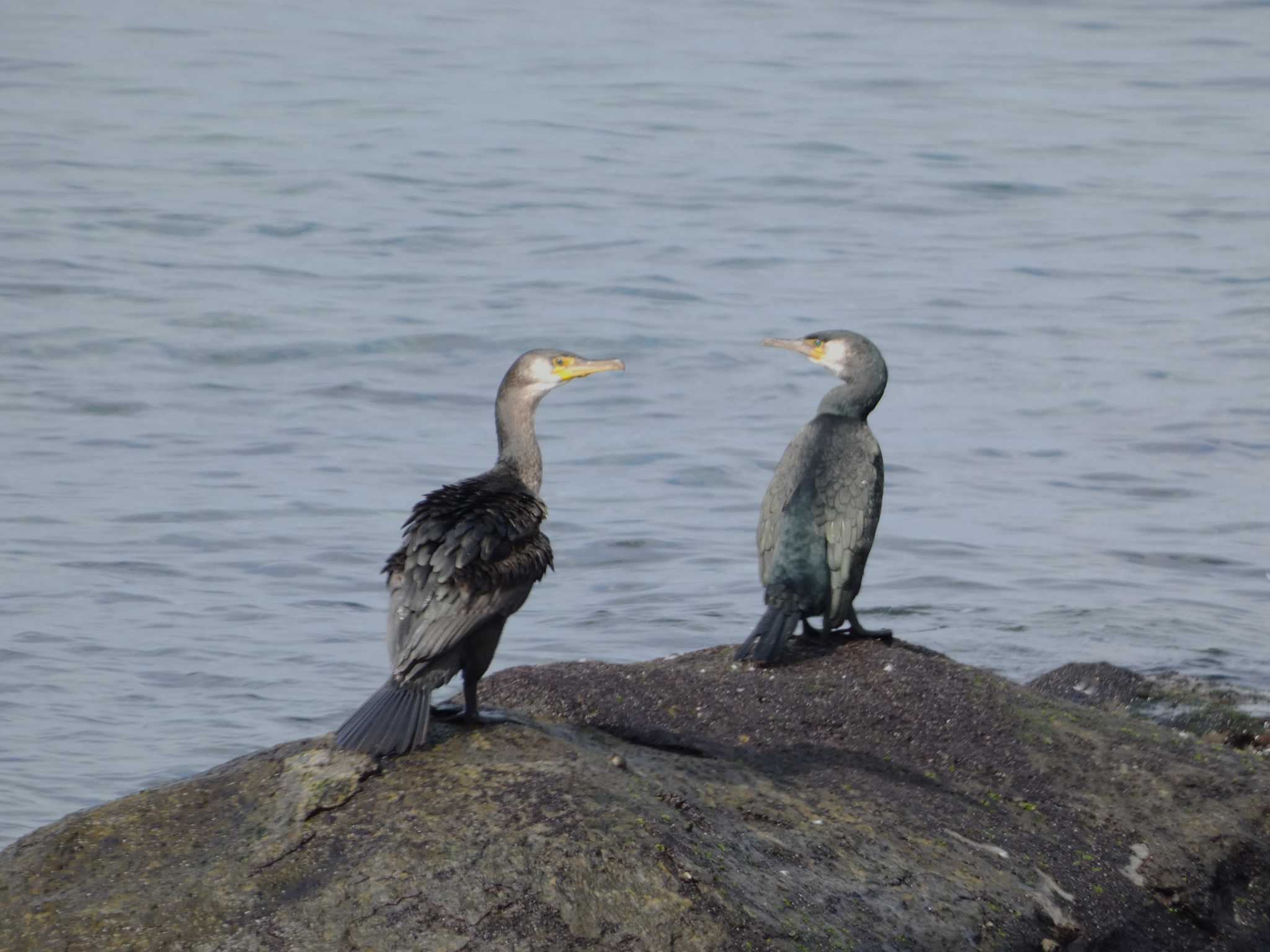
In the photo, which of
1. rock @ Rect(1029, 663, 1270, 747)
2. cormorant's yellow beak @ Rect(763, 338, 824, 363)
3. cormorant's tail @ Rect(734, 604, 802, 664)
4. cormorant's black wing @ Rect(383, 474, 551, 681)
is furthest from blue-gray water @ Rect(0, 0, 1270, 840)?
cormorant's black wing @ Rect(383, 474, 551, 681)

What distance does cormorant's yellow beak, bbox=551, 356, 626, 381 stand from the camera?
19.2 feet

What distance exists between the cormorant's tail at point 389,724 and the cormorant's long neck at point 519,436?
1206 mm

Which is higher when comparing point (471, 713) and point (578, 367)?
point (578, 367)

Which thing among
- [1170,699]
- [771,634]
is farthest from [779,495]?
[1170,699]

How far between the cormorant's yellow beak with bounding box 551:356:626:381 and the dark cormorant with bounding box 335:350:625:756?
29.4 inches

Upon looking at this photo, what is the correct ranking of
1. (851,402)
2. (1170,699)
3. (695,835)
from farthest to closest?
(1170,699) < (851,402) < (695,835)

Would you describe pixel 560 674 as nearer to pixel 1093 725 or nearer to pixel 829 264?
pixel 1093 725

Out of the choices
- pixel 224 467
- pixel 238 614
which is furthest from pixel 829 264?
pixel 238 614

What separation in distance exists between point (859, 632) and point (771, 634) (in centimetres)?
41

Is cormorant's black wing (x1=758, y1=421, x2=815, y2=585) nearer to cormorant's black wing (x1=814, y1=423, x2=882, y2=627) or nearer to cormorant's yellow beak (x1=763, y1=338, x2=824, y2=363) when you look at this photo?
cormorant's black wing (x1=814, y1=423, x2=882, y2=627)

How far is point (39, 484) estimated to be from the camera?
36.2 ft

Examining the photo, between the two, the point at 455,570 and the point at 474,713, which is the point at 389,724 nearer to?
the point at 474,713

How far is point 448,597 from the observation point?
15.1ft

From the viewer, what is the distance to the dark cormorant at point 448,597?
440cm
